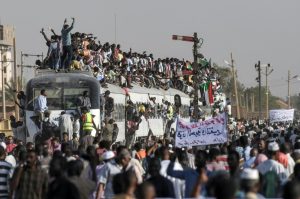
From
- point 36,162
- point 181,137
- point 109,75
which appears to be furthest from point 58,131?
point 36,162

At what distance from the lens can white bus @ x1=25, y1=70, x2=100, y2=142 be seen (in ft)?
113

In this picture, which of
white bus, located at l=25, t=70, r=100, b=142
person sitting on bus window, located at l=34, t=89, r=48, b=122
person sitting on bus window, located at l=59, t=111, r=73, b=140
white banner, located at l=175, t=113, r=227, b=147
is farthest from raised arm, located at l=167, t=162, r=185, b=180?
white bus, located at l=25, t=70, r=100, b=142

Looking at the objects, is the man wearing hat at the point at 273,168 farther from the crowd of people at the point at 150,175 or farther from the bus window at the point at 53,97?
the bus window at the point at 53,97

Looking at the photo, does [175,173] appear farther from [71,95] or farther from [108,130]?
[71,95]

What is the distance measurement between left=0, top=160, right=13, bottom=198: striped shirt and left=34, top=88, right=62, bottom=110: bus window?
17.3 metres

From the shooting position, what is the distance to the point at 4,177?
17.1 m

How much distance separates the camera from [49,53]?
118 feet

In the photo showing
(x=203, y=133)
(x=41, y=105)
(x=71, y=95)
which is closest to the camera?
(x=203, y=133)

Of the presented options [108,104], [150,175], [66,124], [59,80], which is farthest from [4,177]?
[108,104]

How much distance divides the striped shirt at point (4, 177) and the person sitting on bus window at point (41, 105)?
50.7 feet

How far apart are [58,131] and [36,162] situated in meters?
16.1

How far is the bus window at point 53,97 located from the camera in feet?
113

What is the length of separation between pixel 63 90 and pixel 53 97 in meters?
0.37

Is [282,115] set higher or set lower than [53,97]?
lower
